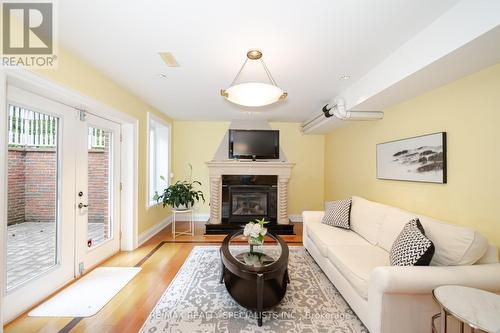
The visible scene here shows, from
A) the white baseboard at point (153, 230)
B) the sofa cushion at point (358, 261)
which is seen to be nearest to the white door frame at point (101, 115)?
the white baseboard at point (153, 230)

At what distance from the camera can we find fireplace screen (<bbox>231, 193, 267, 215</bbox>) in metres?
4.71

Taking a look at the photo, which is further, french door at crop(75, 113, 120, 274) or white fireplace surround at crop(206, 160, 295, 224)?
white fireplace surround at crop(206, 160, 295, 224)

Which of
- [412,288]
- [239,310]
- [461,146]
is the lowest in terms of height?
[239,310]

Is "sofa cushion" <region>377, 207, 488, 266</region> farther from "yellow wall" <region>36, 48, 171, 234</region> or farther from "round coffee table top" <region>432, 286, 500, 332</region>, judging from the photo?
"yellow wall" <region>36, 48, 171, 234</region>

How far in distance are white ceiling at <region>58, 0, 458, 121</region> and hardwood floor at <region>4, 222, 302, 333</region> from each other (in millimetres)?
2483

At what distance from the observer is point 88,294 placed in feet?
7.26

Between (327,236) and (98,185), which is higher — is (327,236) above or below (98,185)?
below

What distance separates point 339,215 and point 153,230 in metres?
3.39

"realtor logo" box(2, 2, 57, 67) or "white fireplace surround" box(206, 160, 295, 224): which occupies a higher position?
"realtor logo" box(2, 2, 57, 67)

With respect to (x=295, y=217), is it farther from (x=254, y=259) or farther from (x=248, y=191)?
(x=254, y=259)

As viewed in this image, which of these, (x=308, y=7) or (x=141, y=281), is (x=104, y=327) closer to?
(x=141, y=281)

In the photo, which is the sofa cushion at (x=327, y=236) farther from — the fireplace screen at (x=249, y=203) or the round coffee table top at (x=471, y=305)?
the fireplace screen at (x=249, y=203)

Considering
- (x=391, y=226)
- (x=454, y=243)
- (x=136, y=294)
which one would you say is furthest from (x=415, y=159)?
(x=136, y=294)

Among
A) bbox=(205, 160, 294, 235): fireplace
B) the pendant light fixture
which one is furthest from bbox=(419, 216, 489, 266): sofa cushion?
bbox=(205, 160, 294, 235): fireplace
